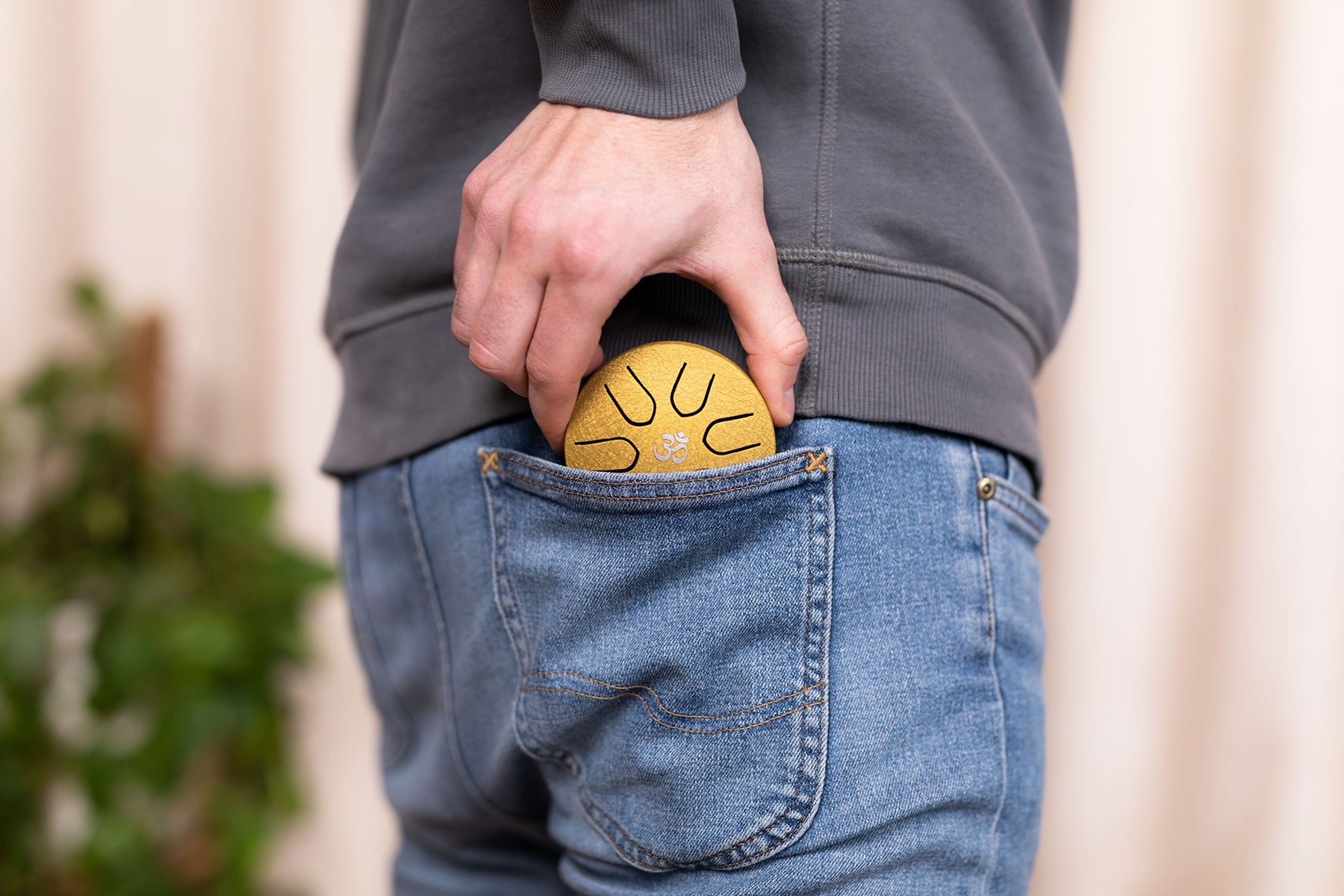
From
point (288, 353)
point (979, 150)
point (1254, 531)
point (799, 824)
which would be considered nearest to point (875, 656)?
point (799, 824)

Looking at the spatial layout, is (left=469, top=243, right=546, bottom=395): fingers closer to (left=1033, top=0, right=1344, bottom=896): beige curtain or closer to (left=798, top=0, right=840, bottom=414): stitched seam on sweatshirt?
(left=798, top=0, right=840, bottom=414): stitched seam on sweatshirt

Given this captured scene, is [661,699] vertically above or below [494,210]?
below

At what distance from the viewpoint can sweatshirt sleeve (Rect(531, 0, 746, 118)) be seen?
0.47 metres

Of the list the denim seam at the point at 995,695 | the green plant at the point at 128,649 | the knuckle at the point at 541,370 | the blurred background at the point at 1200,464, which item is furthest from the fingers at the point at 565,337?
the green plant at the point at 128,649

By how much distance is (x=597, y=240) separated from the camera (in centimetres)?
45

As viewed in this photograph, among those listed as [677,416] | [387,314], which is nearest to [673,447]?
[677,416]

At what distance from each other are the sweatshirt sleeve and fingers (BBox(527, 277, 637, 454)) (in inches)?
3.7

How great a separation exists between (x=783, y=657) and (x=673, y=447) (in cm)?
12

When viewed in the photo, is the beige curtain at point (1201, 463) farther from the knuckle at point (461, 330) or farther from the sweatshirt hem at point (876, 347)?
the knuckle at point (461, 330)

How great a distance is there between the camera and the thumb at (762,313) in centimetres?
49

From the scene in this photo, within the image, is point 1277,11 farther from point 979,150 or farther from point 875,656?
point 875,656

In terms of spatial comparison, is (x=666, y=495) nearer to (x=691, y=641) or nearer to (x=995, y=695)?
(x=691, y=641)

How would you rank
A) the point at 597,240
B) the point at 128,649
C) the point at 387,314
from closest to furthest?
the point at 597,240
the point at 387,314
the point at 128,649

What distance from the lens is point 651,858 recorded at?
1.70 feet
